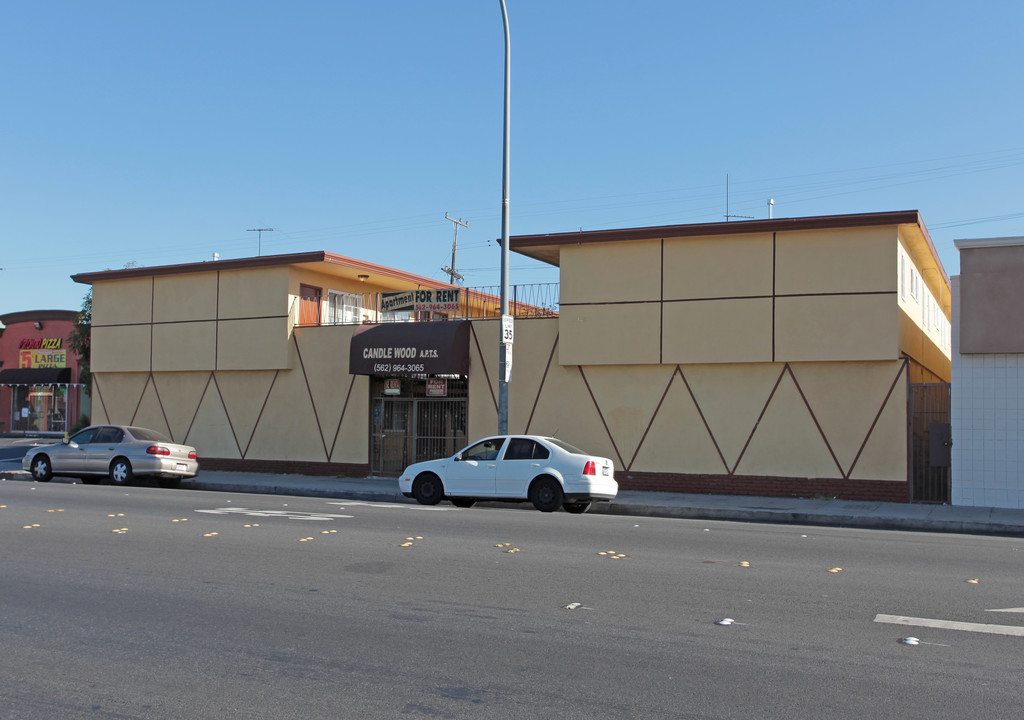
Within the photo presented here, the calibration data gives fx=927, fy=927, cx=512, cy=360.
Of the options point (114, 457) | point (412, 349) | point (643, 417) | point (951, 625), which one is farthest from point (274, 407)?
point (951, 625)

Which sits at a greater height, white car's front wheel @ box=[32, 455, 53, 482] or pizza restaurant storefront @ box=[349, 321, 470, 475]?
pizza restaurant storefront @ box=[349, 321, 470, 475]

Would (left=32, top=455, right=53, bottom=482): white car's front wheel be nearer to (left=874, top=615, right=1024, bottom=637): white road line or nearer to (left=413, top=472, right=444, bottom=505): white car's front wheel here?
(left=413, top=472, right=444, bottom=505): white car's front wheel

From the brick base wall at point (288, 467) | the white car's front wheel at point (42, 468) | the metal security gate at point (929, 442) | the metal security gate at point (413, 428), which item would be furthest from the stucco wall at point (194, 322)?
the metal security gate at point (929, 442)

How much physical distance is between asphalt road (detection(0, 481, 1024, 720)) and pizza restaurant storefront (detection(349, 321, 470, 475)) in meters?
9.38

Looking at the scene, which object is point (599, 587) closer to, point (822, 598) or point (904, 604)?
point (822, 598)

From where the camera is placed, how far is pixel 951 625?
723 centimetres

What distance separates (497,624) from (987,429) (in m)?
13.6

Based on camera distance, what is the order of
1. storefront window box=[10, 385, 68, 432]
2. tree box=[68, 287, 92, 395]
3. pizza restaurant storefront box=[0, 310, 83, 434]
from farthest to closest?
storefront window box=[10, 385, 68, 432], pizza restaurant storefront box=[0, 310, 83, 434], tree box=[68, 287, 92, 395]

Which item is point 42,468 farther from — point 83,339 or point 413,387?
point 83,339

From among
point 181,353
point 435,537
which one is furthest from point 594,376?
point 181,353

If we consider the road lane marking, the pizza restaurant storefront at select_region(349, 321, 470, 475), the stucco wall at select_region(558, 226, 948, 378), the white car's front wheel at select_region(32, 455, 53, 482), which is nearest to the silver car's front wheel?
the white car's front wheel at select_region(32, 455, 53, 482)

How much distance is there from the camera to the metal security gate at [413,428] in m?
22.6

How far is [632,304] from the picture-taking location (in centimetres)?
2008

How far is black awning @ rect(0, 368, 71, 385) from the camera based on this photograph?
1544 inches
